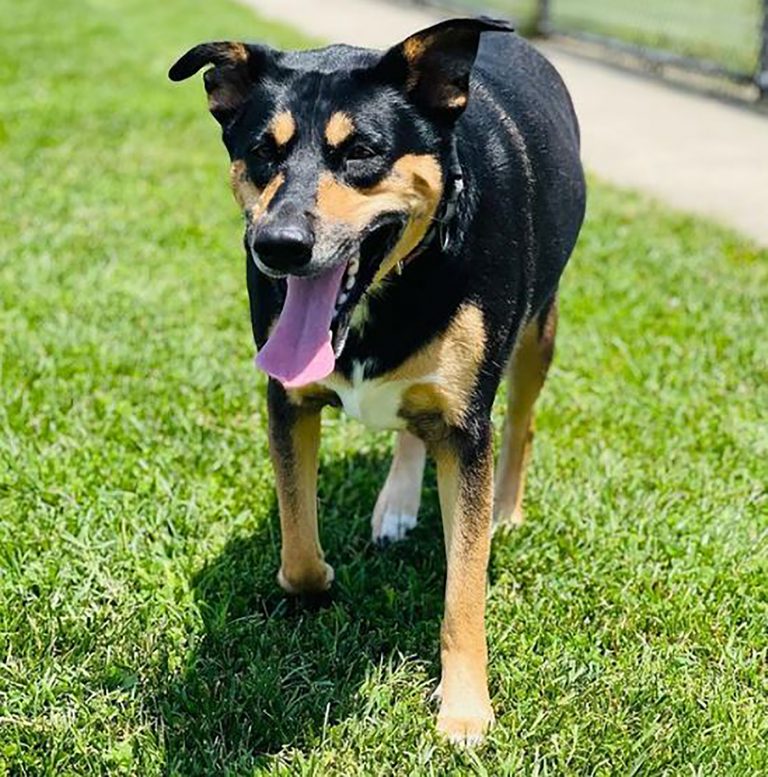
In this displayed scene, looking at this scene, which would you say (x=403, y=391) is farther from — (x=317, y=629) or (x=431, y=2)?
(x=431, y=2)

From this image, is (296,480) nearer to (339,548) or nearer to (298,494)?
(298,494)

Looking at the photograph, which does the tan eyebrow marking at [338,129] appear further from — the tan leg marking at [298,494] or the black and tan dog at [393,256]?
the tan leg marking at [298,494]

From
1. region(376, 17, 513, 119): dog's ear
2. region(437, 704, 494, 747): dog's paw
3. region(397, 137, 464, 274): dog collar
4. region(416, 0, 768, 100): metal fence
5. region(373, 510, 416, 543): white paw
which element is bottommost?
region(416, 0, 768, 100): metal fence

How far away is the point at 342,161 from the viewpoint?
2.68 metres

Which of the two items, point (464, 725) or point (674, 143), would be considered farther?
point (674, 143)

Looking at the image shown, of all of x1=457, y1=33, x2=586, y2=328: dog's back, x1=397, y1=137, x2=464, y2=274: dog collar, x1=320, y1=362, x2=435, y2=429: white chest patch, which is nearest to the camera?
x1=397, y1=137, x2=464, y2=274: dog collar

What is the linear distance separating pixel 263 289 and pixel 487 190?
633 mm

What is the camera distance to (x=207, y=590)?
344cm

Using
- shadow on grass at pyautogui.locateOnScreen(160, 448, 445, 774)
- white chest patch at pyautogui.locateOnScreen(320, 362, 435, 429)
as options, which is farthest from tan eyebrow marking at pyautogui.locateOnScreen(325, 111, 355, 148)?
shadow on grass at pyautogui.locateOnScreen(160, 448, 445, 774)

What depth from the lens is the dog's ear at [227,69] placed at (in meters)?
2.91

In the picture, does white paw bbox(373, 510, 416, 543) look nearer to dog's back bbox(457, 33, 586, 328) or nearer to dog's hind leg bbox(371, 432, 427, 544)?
dog's hind leg bbox(371, 432, 427, 544)

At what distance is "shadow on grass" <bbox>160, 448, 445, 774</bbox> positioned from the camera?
2.89 metres

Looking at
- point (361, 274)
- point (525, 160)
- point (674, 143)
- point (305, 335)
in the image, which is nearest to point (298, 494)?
point (305, 335)

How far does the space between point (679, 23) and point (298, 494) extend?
10323 millimetres
